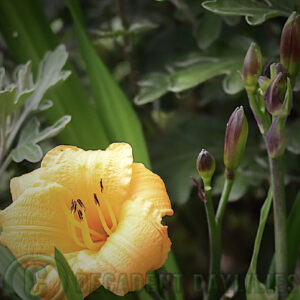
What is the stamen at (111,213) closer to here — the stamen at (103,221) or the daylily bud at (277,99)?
the stamen at (103,221)

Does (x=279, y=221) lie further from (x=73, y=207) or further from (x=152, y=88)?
(x=152, y=88)

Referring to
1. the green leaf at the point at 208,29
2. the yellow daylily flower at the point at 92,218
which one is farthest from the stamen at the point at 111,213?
the green leaf at the point at 208,29

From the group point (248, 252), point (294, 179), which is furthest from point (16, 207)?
point (248, 252)

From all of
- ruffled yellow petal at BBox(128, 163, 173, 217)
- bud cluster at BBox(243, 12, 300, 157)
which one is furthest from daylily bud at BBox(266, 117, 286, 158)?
ruffled yellow petal at BBox(128, 163, 173, 217)

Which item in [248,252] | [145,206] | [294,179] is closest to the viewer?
[145,206]

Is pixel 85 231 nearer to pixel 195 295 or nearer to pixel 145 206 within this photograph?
pixel 145 206
